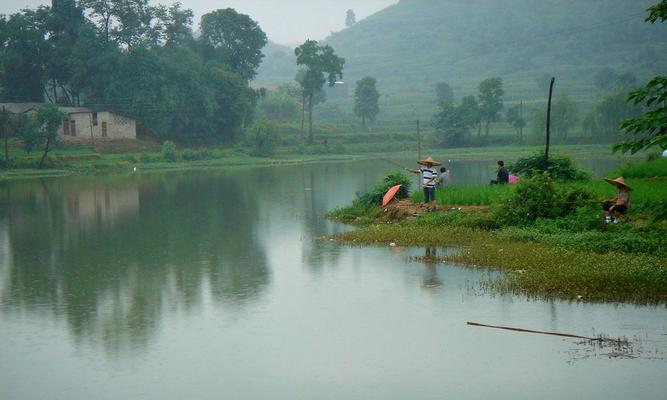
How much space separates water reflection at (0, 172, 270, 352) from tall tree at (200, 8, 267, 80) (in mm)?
52586

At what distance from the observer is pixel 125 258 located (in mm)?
20609

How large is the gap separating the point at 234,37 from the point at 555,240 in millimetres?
74918

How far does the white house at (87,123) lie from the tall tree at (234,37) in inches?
690

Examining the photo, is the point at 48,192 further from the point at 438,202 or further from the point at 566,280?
the point at 566,280

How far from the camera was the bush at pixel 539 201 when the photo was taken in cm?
2103

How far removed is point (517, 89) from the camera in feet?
464

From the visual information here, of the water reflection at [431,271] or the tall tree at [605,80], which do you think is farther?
the tall tree at [605,80]

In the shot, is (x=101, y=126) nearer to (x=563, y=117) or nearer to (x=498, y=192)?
(x=563, y=117)

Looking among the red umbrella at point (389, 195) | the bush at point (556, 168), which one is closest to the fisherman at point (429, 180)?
the red umbrella at point (389, 195)

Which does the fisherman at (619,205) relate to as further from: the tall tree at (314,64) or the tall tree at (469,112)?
the tall tree at (314,64)

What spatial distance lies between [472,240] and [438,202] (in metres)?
4.53

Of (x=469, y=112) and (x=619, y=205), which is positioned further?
(x=469, y=112)

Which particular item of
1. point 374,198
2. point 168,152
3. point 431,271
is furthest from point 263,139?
point 431,271

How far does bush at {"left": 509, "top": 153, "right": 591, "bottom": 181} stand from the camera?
91.3 ft
